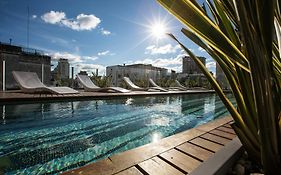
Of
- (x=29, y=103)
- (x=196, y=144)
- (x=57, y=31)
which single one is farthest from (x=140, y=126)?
(x=57, y=31)

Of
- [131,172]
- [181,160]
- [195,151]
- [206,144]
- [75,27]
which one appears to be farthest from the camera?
[75,27]

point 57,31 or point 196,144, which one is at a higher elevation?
point 57,31

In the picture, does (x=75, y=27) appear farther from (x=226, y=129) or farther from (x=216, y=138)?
(x=216, y=138)

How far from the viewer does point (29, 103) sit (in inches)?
218

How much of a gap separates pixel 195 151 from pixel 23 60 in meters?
18.8

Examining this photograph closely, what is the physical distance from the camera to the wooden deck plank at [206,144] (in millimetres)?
1619

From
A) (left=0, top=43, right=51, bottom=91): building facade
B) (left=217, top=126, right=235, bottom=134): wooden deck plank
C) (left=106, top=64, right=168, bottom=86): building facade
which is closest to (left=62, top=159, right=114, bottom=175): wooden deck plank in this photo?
(left=217, top=126, right=235, bottom=134): wooden deck plank

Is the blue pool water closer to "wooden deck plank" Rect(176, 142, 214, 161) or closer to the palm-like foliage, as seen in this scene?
"wooden deck plank" Rect(176, 142, 214, 161)

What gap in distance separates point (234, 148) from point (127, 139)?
1.90m

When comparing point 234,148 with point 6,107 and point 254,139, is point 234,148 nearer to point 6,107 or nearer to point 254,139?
point 254,139

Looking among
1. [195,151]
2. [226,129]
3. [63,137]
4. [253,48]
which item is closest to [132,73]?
[63,137]

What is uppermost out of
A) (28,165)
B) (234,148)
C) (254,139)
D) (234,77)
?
(234,77)

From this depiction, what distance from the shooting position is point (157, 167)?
126 cm

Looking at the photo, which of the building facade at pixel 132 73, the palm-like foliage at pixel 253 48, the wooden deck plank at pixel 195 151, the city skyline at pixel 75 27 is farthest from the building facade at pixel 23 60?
the palm-like foliage at pixel 253 48
